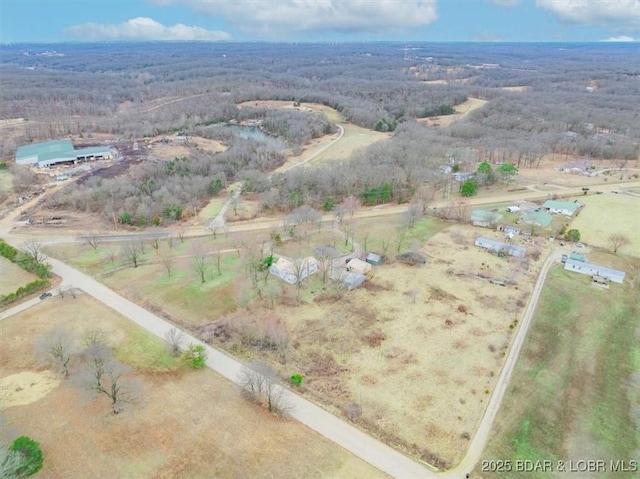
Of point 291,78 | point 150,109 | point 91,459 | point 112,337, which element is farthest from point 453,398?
point 291,78

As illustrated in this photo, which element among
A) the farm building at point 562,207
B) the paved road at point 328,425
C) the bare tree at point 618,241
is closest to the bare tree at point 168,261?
the paved road at point 328,425

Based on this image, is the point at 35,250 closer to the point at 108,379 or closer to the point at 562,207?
the point at 108,379

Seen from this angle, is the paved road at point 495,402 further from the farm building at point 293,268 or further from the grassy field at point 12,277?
the grassy field at point 12,277

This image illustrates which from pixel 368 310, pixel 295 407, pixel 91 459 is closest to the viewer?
pixel 91 459

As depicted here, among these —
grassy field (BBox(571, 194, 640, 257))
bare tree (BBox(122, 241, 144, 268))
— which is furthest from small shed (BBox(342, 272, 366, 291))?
grassy field (BBox(571, 194, 640, 257))

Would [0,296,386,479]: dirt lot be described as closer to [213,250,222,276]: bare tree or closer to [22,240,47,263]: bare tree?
[213,250,222,276]: bare tree

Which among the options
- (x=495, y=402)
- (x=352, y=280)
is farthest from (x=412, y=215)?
(x=495, y=402)

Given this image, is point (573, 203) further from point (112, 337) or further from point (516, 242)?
point (112, 337)
